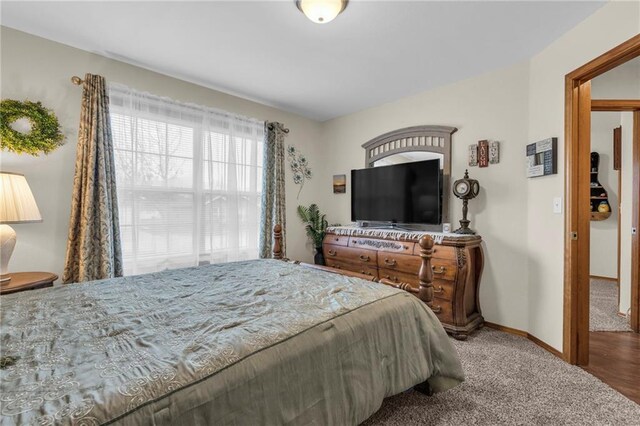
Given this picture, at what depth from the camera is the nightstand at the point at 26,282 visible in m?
1.85

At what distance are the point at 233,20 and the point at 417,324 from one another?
7.95 feet

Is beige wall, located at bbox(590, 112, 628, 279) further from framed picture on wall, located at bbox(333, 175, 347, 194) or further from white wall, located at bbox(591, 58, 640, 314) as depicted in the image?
framed picture on wall, located at bbox(333, 175, 347, 194)

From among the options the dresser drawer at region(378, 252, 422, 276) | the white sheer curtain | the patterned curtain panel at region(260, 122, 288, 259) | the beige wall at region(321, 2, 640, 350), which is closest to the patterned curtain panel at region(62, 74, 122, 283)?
the white sheer curtain

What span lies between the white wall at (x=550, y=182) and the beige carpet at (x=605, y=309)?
880 mm

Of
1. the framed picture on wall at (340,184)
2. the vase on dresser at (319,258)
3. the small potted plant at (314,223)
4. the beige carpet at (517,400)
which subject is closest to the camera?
the beige carpet at (517,400)

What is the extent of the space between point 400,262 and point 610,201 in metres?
4.34

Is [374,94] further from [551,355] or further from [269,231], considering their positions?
[551,355]

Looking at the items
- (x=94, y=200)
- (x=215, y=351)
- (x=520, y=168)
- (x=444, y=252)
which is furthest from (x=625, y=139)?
(x=94, y=200)

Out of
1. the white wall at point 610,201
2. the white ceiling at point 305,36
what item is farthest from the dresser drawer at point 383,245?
the white wall at point 610,201

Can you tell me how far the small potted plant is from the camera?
13.4ft

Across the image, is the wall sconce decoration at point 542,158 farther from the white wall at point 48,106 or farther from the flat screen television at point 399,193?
the white wall at point 48,106

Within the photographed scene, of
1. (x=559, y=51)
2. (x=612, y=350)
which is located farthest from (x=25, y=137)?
(x=612, y=350)

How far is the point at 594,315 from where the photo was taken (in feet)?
10.4

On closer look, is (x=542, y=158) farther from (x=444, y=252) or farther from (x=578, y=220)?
(x=444, y=252)
